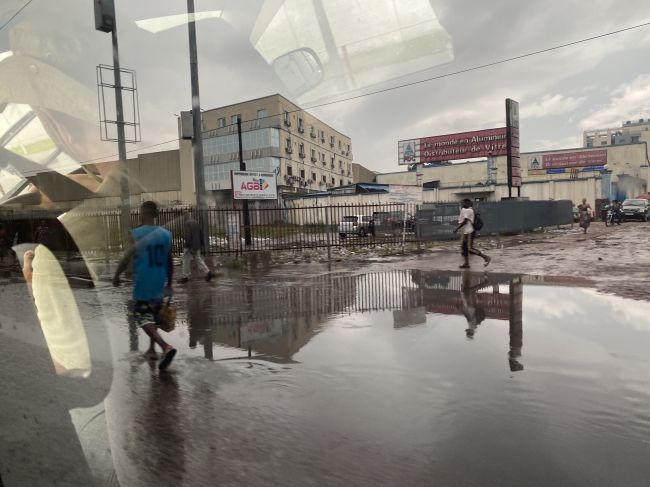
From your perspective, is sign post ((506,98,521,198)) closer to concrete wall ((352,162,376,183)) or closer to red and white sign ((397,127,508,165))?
red and white sign ((397,127,508,165))

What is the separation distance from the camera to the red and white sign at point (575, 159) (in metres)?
59.8

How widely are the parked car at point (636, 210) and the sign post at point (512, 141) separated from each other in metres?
11.9

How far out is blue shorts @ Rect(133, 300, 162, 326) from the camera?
14.1 ft

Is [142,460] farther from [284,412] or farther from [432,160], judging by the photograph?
[432,160]

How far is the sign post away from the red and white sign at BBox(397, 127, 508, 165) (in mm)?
25385

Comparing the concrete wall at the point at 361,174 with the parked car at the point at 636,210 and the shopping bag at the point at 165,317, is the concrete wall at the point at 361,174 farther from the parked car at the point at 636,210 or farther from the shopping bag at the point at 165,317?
the shopping bag at the point at 165,317

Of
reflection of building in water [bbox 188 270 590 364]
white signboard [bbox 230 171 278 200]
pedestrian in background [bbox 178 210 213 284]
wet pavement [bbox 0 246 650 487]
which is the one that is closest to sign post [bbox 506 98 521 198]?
white signboard [bbox 230 171 278 200]

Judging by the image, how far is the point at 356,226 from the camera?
17.7 m

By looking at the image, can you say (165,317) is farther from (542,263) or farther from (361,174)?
(361,174)

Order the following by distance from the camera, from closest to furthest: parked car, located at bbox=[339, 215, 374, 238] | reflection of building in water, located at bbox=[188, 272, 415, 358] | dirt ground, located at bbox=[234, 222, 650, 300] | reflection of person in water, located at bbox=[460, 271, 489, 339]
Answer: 1. reflection of building in water, located at bbox=[188, 272, 415, 358]
2. reflection of person in water, located at bbox=[460, 271, 489, 339]
3. dirt ground, located at bbox=[234, 222, 650, 300]
4. parked car, located at bbox=[339, 215, 374, 238]

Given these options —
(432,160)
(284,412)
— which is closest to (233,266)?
(284,412)

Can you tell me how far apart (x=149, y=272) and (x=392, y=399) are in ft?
8.51

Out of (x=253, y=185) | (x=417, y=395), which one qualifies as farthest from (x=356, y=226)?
(x=417, y=395)

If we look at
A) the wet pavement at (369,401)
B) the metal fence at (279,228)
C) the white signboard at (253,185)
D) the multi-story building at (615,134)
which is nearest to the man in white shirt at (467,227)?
the wet pavement at (369,401)
